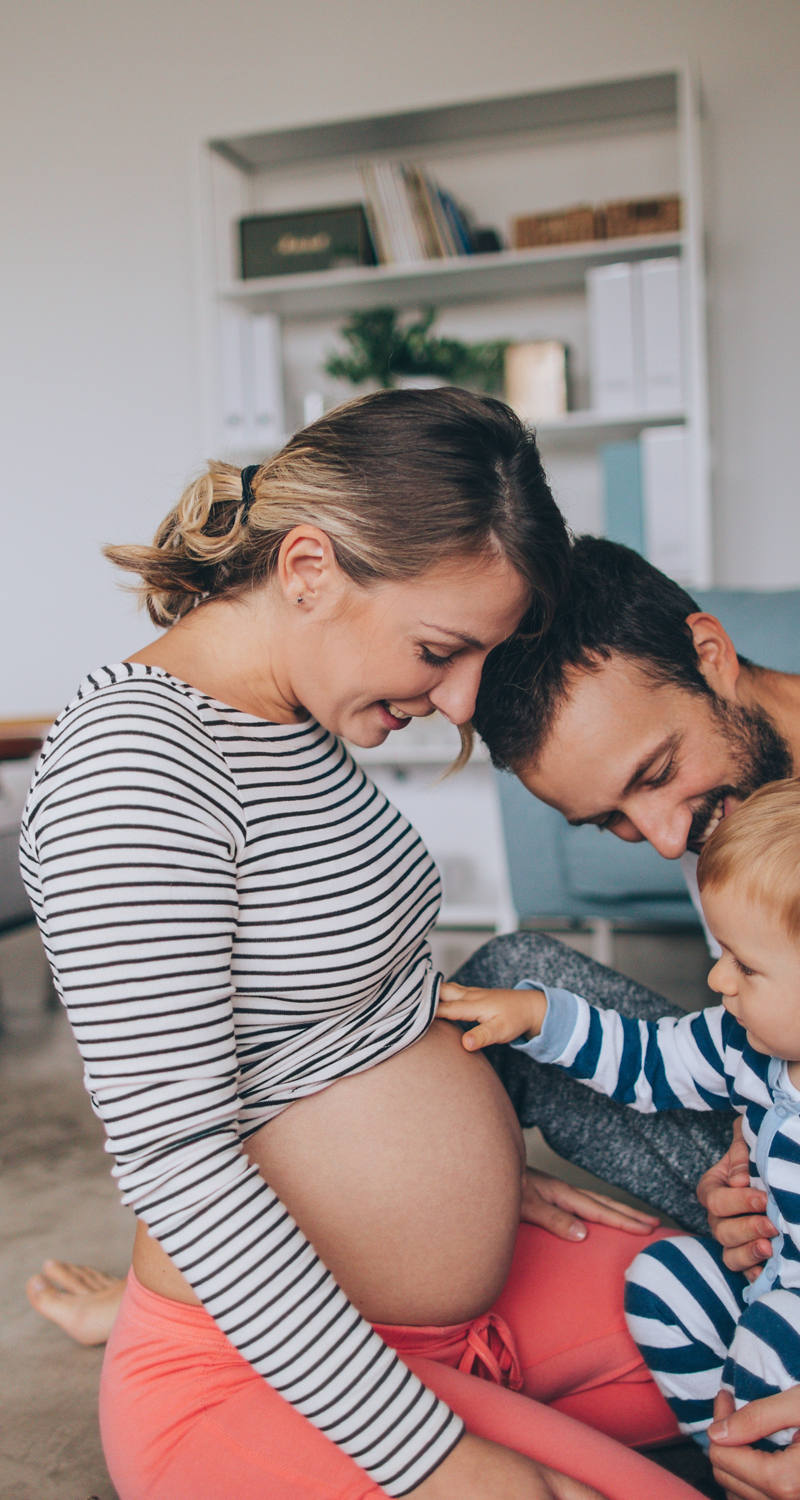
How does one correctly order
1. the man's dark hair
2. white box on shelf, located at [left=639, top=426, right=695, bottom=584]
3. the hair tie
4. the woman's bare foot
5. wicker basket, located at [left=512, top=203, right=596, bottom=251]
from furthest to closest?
wicker basket, located at [left=512, top=203, right=596, bottom=251], white box on shelf, located at [left=639, top=426, right=695, bottom=584], the woman's bare foot, the man's dark hair, the hair tie

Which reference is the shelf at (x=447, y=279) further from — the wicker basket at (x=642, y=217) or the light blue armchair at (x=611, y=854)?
the light blue armchair at (x=611, y=854)

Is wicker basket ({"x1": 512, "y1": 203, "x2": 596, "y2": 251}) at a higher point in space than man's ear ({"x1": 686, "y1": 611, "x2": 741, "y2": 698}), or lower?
higher

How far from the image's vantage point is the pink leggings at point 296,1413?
2.61ft

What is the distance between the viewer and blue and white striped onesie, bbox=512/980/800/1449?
0.90 meters

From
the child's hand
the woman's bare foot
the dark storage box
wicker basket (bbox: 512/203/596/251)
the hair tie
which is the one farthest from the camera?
the dark storage box

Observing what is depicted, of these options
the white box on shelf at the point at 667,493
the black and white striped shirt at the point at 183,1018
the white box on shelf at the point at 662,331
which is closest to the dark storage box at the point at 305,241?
the white box on shelf at the point at 662,331

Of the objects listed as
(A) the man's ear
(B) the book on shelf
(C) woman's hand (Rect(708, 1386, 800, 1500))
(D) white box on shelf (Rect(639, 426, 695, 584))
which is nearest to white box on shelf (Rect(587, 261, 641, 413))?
(D) white box on shelf (Rect(639, 426, 695, 584))

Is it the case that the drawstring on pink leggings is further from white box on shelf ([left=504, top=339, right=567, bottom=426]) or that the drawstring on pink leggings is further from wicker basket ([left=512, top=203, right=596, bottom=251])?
wicker basket ([left=512, top=203, right=596, bottom=251])

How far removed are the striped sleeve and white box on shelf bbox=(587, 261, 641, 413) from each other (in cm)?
228

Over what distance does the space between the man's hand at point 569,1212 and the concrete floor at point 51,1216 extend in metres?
0.49

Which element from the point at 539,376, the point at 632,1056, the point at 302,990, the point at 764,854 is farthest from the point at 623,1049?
the point at 539,376

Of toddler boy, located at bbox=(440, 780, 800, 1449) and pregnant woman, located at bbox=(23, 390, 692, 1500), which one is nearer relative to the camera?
pregnant woman, located at bbox=(23, 390, 692, 1500)

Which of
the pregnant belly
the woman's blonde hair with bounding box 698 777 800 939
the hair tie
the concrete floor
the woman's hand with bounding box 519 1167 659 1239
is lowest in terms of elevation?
the concrete floor

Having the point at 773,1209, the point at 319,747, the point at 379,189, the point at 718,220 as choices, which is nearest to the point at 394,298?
the point at 379,189
